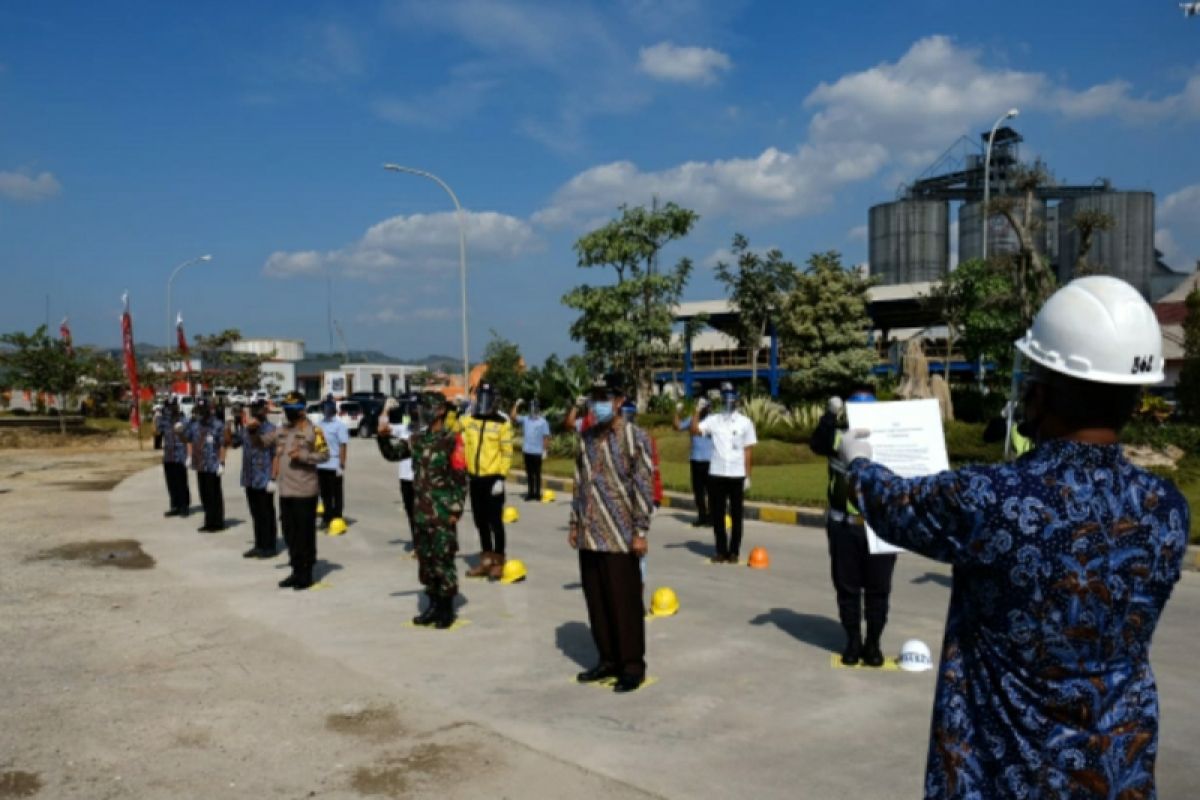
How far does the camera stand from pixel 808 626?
7984 millimetres

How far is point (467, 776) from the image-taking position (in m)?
4.88

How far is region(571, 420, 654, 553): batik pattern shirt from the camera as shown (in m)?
6.42

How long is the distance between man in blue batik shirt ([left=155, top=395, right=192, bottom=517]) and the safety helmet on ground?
7652 millimetres

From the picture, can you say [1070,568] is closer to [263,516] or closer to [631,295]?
[263,516]

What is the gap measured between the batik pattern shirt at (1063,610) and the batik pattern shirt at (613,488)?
419 centimetres

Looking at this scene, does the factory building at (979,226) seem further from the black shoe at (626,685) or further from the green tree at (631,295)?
the black shoe at (626,685)

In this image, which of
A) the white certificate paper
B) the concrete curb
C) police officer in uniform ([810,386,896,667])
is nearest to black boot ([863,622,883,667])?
police officer in uniform ([810,386,896,667])

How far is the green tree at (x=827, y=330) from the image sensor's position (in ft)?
119

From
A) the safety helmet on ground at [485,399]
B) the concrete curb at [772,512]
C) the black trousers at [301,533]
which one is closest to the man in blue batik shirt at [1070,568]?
the safety helmet on ground at [485,399]

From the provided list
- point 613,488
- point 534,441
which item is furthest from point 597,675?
point 534,441

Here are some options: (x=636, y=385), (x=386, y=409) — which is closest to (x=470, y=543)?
(x=386, y=409)

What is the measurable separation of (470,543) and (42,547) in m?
5.62

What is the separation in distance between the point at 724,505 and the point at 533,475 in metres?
7.85

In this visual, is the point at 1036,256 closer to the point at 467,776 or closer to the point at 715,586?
the point at 715,586
